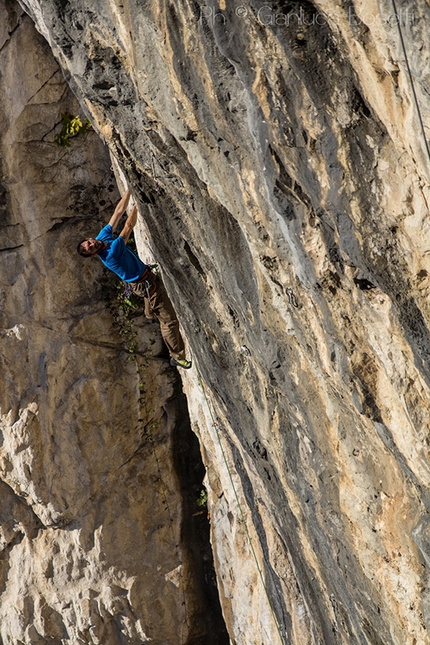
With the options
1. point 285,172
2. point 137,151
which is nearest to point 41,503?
point 137,151

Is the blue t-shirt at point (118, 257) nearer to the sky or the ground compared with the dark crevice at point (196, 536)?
nearer to the sky

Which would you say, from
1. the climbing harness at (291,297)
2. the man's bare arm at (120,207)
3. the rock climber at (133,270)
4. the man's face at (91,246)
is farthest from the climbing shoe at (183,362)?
the climbing harness at (291,297)

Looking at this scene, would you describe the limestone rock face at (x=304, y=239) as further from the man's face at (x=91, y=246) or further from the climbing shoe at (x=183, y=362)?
the climbing shoe at (x=183, y=362)

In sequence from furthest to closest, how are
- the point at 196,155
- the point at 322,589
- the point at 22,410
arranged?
the point at 22,410, the point at 322,589, the point at 196,155

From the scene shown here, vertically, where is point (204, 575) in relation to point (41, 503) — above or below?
below

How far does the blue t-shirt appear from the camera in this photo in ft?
21.1

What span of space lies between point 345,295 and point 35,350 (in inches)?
235

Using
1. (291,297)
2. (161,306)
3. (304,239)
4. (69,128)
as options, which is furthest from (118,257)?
(304,239)

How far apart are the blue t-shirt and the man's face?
12cm

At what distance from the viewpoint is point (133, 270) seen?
6.81m

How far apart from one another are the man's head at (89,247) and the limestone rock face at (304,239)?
616 millimetres

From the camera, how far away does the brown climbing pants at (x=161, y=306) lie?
711 centimetres

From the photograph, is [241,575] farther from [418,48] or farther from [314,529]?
[418,48]

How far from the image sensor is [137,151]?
5273 millimetres
